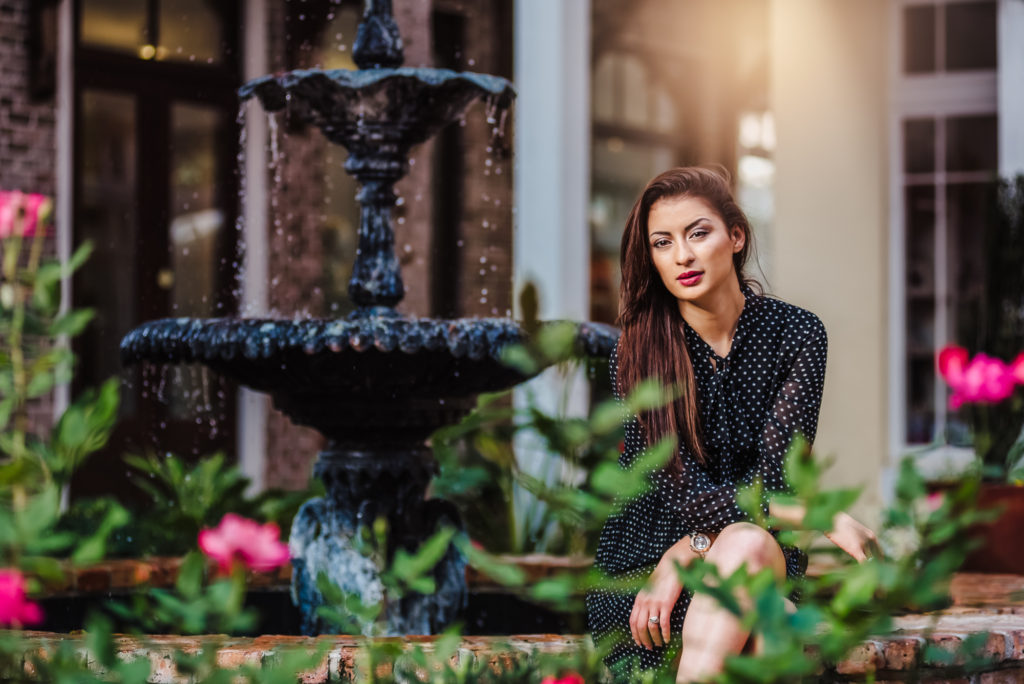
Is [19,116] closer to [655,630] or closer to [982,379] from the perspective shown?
[982,379]

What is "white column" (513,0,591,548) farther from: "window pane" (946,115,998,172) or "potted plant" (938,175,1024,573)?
"potted plant" (938,175,1024,573)

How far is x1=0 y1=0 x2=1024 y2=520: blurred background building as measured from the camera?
7.03 metres

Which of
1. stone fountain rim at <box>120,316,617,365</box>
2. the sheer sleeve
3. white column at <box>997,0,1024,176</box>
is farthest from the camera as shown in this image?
white column at <box>997,0,1024,176</box>

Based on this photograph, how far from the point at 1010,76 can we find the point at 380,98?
4400 millimetres

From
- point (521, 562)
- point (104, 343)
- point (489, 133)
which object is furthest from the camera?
point (489, 133)

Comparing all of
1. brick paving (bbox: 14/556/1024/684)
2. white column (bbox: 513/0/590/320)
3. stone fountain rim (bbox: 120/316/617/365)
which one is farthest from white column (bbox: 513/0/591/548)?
brick paving (bbox: 14/556/1024/684)

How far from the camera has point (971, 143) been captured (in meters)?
7.13

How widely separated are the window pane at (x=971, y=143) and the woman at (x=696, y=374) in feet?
15.8

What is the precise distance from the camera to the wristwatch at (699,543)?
96.0 inches

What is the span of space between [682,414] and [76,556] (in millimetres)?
1324

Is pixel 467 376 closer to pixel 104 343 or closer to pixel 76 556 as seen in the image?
pixel 76 556

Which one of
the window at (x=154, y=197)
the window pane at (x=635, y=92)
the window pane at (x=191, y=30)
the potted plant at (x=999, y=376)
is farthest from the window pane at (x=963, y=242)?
the window pane at (x=191, y=30)

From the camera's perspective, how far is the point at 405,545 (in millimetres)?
3543

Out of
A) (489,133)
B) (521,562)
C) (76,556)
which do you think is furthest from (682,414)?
(489,133)
